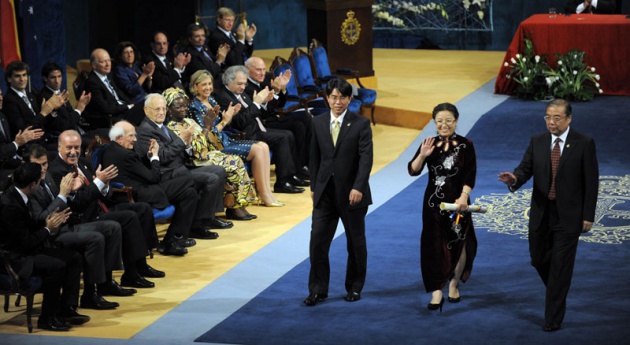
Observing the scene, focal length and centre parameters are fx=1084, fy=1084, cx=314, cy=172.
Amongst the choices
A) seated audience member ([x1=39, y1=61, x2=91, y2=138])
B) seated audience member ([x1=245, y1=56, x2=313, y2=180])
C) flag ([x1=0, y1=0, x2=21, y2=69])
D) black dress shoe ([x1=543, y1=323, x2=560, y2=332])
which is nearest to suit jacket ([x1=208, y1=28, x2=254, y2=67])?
seated audience member ([x1=245, y1=56, x2=313, y2=180])

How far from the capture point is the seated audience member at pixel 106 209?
682 centimetres

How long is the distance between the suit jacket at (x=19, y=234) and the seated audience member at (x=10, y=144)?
5.02 ft

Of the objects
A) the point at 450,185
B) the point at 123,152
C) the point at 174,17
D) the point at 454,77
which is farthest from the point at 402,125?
the point at 450,185

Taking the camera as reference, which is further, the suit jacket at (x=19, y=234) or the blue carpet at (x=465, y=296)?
the suit jacket at (x=19, y=234)

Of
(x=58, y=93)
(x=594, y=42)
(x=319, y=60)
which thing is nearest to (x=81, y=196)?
(x=58, y=93)

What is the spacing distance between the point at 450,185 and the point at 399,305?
31.7 inches

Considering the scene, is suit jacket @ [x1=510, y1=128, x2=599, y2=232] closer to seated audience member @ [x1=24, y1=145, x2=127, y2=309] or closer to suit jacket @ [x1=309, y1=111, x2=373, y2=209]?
suit jacket @ [x1=309, y1=111, x2=373, y2=209]

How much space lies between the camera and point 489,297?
6.61 metres

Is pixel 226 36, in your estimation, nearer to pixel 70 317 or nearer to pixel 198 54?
pixel 198 54

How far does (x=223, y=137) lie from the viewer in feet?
30.1

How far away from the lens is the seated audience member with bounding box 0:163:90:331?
620 cm

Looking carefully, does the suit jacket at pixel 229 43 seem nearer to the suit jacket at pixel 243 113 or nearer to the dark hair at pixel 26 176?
the suit jacket at pixel 243 113

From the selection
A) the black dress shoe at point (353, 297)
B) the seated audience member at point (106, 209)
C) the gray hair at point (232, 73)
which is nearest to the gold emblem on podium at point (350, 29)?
the gray hair at point (232, 73)

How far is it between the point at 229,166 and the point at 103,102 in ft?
4.79
